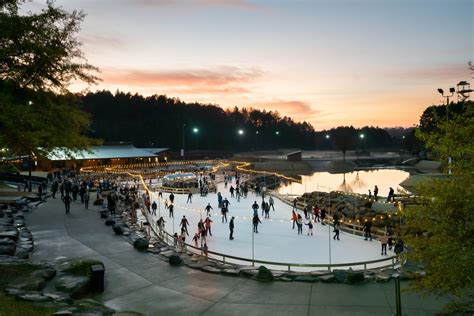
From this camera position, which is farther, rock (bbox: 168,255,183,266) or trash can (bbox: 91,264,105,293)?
rock (bbox: 168,255,183,266)

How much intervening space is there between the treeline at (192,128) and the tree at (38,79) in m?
95.9

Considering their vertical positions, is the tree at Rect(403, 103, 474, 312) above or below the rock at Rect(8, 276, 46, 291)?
above

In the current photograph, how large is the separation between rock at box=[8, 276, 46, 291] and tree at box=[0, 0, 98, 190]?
419 cm

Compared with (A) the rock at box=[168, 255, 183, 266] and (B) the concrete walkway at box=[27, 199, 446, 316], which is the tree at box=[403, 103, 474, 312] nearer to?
(B) the concrete walkway at box=[27, 199, 446, 316]

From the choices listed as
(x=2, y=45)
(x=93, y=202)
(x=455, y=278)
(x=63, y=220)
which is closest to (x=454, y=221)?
(x=455, y=278)

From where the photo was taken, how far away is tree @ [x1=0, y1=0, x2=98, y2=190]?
13.1 m

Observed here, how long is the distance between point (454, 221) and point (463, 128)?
197 centimetres

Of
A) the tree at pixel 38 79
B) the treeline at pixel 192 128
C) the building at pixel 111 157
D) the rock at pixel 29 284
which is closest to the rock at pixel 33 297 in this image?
the rock at pixel 29 284

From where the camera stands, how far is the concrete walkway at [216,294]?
35.6 feet

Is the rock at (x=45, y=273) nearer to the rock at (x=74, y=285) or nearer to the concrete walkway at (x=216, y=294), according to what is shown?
the rock at (x=74, y=285)

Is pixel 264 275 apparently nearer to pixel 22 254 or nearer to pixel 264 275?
pixel 264 275

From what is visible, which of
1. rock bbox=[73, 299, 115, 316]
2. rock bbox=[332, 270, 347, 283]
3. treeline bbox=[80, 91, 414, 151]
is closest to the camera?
rock bbox=[73, 299, 115, 316]

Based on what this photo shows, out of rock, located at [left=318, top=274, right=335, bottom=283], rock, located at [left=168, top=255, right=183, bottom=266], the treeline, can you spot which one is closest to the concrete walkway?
rock, located at [left=168, top=255, right=183, bottom=266]

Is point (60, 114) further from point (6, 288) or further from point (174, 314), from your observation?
point (174, 314)
